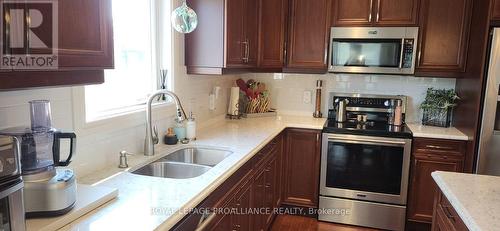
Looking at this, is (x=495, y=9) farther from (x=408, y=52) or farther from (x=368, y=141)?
(x=368, y=141)

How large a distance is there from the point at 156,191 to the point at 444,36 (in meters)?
2.75

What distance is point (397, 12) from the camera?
3018 mm

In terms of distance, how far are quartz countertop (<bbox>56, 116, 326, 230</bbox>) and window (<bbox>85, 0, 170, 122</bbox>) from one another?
0.31 metres

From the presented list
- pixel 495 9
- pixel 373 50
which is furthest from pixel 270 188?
pixel 495 9

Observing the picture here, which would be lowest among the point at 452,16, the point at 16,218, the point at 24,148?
the point at 16,218

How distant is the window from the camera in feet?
6.02

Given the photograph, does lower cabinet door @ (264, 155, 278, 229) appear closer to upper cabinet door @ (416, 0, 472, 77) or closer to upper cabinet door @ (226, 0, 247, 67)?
upper cabinet door @ (226, 0, 247, 67)

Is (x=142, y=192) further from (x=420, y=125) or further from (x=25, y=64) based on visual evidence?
(x=420, y=125)

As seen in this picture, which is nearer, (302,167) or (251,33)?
(251,33)

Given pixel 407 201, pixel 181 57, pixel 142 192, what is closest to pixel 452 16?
pixel 407 201

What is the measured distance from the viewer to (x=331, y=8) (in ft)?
10.4

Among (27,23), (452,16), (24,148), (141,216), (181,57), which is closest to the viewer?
(27,23)

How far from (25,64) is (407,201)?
2972mm

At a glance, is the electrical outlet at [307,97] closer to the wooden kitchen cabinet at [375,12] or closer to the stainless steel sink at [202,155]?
the wooden kitchen cabinet at [375,12]
